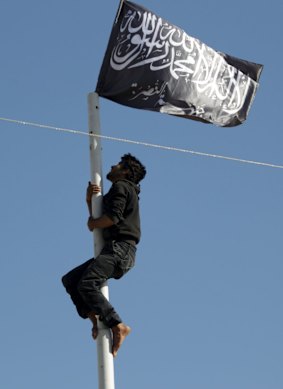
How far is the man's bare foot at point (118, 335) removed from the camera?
8340 millimetres

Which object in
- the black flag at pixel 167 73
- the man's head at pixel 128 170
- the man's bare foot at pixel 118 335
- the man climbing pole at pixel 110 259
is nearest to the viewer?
the man's bare foot at pixel 118 335

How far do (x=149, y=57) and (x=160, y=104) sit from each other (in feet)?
1.84

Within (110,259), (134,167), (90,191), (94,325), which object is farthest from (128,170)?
(94,325)

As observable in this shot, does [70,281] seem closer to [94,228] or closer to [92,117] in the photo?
[94,228]

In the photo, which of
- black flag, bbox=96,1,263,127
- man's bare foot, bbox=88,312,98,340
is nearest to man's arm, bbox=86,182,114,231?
man's bare foot, bbox=88,312,98,340

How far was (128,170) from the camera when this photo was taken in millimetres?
9383

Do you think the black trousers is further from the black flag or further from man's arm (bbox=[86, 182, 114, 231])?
the black flag

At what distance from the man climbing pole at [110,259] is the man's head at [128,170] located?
0.06m

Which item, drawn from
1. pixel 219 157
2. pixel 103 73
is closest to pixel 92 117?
pixel 103 73

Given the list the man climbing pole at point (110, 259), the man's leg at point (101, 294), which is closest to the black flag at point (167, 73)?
the man climbing pole at point (110, 259)

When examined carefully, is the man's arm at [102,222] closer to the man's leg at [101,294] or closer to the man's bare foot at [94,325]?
the man's leg at [101,294]

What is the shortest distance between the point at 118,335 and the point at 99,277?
59 cm

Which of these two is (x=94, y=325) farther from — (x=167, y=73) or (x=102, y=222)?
(x=167, y=73)

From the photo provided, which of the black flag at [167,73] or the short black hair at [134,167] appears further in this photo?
the black flag at [167,73]
